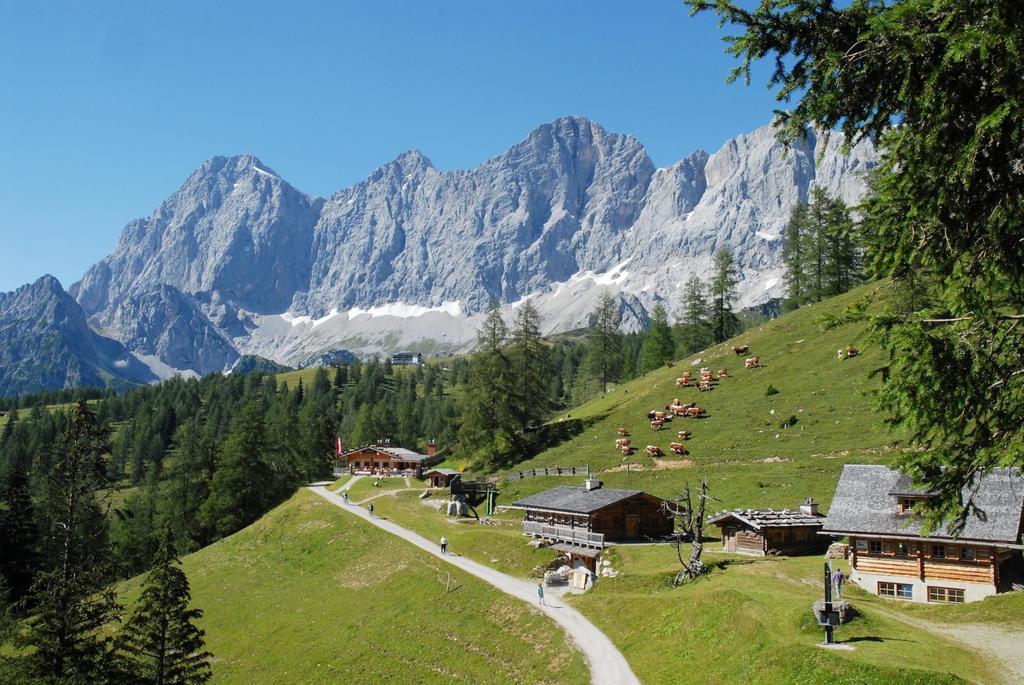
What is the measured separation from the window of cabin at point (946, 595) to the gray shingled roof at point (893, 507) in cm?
291

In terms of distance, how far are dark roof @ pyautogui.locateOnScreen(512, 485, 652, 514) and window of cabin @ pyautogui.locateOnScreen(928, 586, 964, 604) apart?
2188 cm

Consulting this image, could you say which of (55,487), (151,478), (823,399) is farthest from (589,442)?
(151,478)

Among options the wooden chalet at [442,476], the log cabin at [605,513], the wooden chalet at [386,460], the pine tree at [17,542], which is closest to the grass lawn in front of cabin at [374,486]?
the wooden chalet at [442,476]

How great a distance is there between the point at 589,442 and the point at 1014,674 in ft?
185

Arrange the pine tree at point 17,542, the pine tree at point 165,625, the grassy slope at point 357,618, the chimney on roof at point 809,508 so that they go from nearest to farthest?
the pine tree at point 165,625 < the grassy slope at point 357,618 < the chimney on roof at point 809,508 < the pine tree at point 17,542

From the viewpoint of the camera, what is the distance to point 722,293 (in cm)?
11100

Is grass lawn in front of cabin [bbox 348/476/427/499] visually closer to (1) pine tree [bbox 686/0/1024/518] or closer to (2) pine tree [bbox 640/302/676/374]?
(2) pine tree [bbox 640/302/676/374]

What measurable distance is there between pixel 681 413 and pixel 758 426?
9986mm

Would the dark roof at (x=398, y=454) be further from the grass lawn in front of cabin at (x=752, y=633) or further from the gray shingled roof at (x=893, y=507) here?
the gray shingled roof at (x=893, y=507)

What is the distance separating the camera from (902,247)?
1338cm

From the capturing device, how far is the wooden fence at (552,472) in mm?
72781

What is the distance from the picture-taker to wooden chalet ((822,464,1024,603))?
3625cm

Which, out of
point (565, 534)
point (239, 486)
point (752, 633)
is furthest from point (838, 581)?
point (239, 486)

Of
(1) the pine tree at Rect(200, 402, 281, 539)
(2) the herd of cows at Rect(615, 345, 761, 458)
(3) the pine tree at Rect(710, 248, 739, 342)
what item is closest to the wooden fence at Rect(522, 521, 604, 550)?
(2) the herd of cows at Rect(615, 345, 761, 458)
